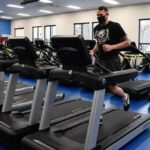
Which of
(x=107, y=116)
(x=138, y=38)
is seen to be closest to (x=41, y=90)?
(x=107, y=116)

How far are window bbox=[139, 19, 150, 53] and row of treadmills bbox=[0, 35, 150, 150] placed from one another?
8660 millimetres

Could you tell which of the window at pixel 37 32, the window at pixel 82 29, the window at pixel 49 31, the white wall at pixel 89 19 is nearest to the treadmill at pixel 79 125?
the white wall at pixel 89 19

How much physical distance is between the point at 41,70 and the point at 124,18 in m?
9.89

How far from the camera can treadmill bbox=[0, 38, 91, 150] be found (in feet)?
8.05

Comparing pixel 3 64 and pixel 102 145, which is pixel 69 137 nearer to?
pixel 102 145

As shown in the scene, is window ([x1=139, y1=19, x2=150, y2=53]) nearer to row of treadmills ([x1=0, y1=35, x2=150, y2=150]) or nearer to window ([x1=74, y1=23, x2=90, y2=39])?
window ([x1=74, y1=23, x2=90, y2=39])

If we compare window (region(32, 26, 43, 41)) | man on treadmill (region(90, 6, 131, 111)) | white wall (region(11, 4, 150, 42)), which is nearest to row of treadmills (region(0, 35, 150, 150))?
man on treadmill (region(90, 6, 131, 111))

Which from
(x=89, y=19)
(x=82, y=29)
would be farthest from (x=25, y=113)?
(x=82, y=29)

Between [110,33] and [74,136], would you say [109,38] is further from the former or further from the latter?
[74,136]

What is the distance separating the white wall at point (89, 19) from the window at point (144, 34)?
205mm

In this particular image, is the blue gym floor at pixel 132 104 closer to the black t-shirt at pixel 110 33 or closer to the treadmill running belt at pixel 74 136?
the treadmill running belt at pixel 74 136

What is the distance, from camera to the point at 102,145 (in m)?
2.22

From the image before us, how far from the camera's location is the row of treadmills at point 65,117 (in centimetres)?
215

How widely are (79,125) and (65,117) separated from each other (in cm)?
32
